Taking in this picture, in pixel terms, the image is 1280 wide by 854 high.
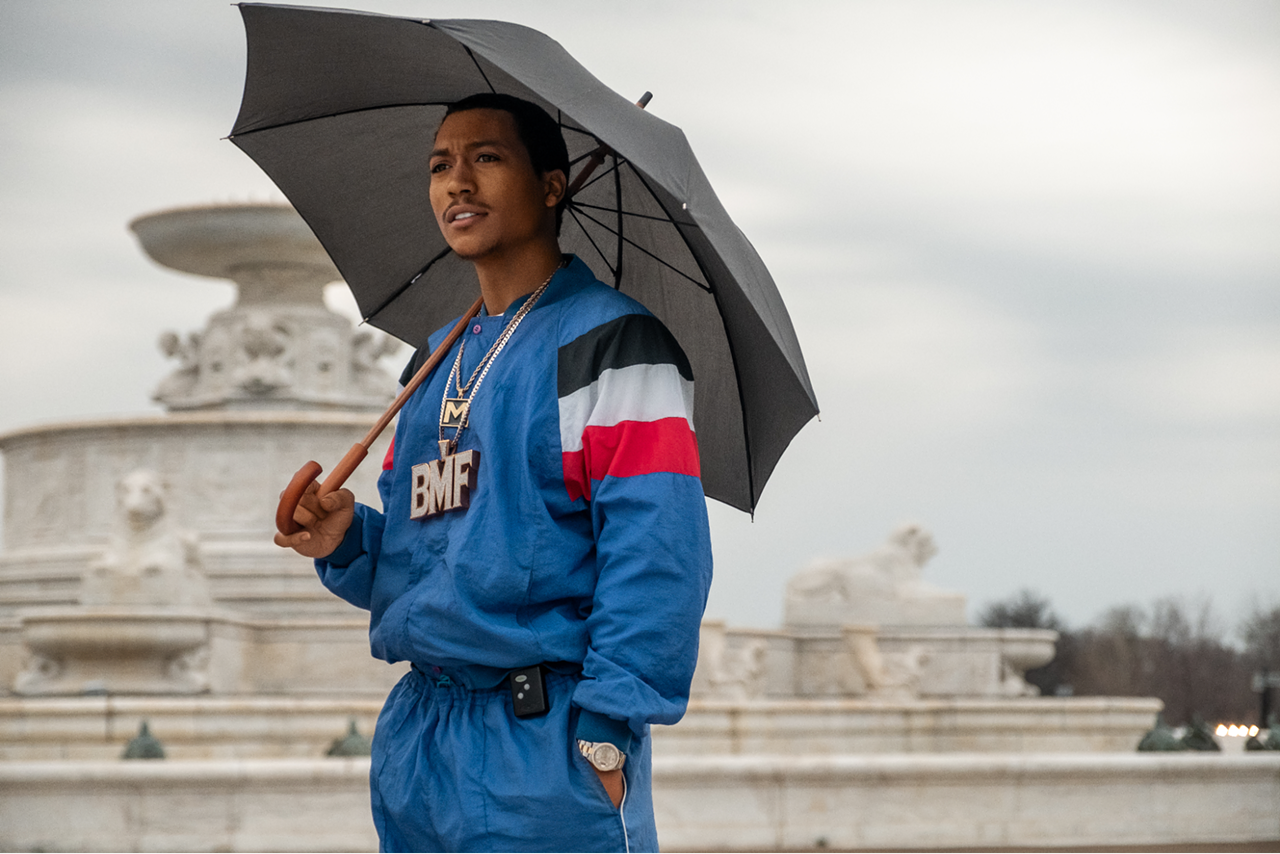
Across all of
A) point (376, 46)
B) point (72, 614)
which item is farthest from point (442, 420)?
point (72, 614)

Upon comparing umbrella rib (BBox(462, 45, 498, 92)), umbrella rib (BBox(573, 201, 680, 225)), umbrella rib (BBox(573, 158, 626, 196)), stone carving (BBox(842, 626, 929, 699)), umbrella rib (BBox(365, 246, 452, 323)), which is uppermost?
umbrella rib (BBox(462, 45, 498, 92))

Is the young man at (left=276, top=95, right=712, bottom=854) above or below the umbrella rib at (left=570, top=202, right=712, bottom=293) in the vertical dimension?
below

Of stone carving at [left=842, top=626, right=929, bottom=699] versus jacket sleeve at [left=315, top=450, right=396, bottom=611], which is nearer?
jacket sleeve at [left=315, top=450, right=396, bottom=611]

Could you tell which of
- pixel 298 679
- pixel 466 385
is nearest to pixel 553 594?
pixel 466 385

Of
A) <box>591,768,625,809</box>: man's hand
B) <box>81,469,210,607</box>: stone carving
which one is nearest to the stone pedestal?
<box>81,469,210,607</box>: stone carving

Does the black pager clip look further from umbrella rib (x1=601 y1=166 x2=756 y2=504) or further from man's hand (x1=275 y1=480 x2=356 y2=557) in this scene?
umbrella rib (x1=601 y1=166 x2=756 y2=504)

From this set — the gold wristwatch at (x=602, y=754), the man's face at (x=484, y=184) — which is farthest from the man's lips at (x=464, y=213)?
the gold wristwatch at (x=602, y=754)

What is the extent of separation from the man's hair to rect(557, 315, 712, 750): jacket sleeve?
42cm

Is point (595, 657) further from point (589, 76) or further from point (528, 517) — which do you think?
point (589, 76)

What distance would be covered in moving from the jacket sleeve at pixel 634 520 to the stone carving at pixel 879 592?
1781 centimetres

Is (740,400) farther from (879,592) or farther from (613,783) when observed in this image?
(879,592)

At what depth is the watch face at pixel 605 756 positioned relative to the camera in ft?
8.78

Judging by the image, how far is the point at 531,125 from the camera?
10.3ft

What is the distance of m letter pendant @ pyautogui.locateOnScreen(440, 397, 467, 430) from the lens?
3.01 meters
